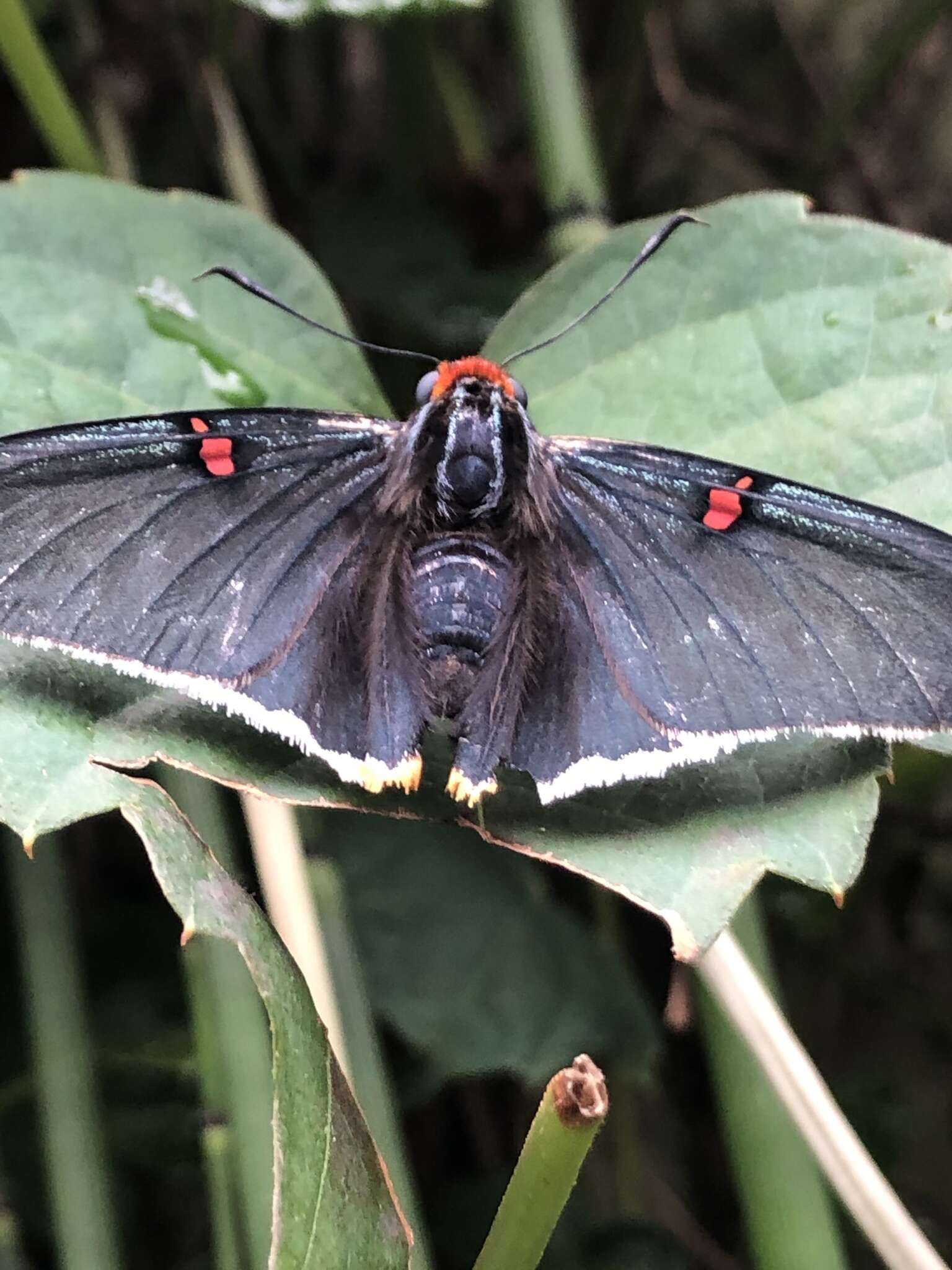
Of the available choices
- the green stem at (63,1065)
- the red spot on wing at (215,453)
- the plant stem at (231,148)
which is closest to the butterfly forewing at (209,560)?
the red spot on wing at (215,453)

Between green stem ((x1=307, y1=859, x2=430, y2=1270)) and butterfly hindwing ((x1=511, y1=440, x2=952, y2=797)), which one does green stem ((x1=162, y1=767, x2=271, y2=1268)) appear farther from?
butterfly hindwing ((x1=511, y1=440, x2=952, y2=797))

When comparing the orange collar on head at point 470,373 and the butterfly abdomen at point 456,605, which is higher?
the orange collar on head at point 470,373

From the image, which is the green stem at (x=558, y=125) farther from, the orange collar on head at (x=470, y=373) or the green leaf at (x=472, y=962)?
the green leaf at (x=472, y=962)

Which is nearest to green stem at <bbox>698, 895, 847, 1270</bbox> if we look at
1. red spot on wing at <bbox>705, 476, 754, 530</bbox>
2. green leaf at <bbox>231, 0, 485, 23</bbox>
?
red spot on wing at <bbox>705, 476, 754, 530</bbox>

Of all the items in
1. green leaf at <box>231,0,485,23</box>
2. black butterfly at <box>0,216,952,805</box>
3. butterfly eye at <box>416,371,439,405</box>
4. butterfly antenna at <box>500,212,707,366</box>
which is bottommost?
black butterfly at <box>0,216,952,805</box>

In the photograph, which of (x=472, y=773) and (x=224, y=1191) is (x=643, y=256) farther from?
(x=224, y=1191)

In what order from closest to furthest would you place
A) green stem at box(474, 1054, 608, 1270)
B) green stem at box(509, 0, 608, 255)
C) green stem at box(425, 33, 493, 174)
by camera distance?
green stem at box(474, 1054, 608, 1270) → green stem at box(509, 0, 608, 255) → green stem at box(425, 33, 493, 174)

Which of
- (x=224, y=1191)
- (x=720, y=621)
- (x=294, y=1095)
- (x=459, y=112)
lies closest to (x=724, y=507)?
(x=720, y=621)
